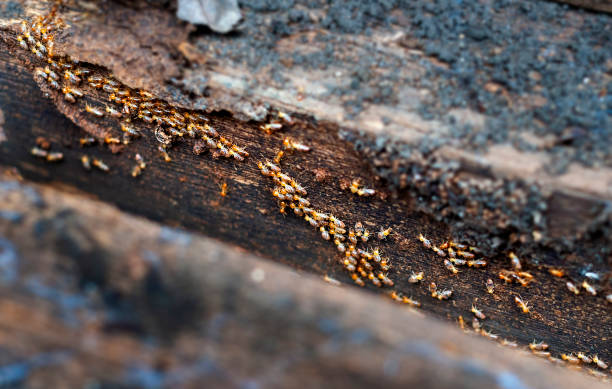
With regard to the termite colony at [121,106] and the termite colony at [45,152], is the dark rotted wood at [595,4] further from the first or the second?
the termite colony at [45,152]

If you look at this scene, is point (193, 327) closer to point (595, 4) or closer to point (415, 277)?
point (415, 277)

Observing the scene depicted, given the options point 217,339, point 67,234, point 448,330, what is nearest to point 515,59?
point 448,330

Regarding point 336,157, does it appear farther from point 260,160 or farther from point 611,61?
point 611,61

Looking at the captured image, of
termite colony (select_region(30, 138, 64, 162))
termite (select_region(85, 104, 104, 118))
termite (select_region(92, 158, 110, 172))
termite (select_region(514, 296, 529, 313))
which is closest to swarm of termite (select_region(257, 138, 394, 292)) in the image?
termite (select_region(514, 296, 529, 313))

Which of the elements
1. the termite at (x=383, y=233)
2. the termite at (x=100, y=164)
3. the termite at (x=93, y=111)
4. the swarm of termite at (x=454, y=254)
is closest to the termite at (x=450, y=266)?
the swarm of termite at (x=454, y=254)

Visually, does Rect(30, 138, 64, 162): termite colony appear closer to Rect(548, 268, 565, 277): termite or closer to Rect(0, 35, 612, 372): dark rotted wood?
Rect(0, 35, 612, 372): dark rotted wood

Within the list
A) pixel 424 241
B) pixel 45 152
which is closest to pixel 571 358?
pixel 424 241
